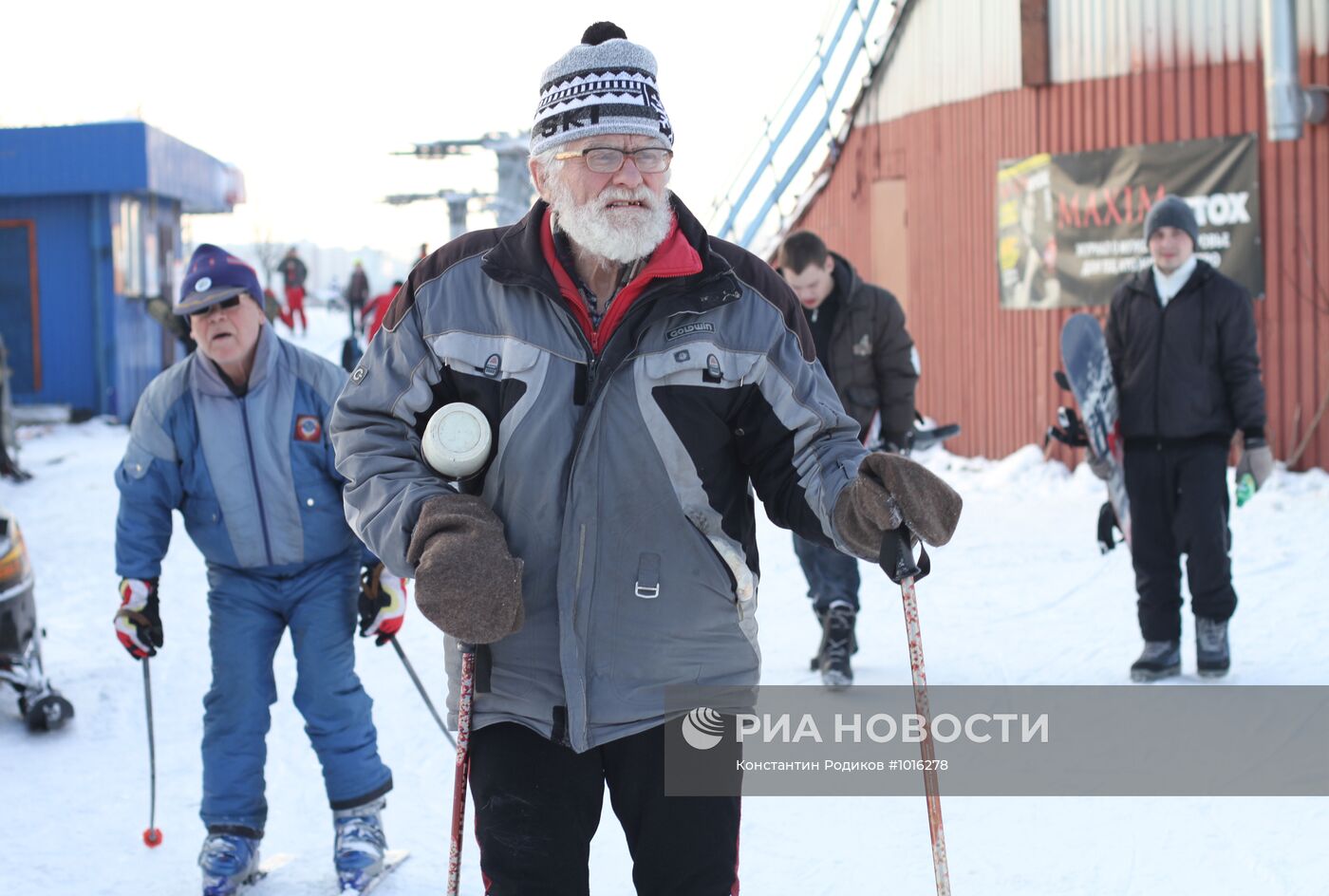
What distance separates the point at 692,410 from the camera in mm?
2639

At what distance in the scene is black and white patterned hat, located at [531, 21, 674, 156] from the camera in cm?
272

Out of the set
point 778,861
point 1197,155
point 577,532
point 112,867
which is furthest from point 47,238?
point 577,532

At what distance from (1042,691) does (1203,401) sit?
142cm

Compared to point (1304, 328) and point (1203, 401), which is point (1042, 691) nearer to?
point (1203, 401)

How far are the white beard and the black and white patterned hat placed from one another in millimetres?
135

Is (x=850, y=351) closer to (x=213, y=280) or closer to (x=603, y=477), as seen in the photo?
(x=213, y=280)

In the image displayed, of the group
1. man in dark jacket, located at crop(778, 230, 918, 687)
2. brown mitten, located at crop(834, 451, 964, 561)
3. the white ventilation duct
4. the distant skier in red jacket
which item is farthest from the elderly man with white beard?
the white ventilation duct

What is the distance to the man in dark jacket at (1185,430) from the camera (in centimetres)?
601

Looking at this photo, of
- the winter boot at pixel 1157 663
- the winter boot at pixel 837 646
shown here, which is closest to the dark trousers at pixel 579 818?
the winter boot at pixel 837 646

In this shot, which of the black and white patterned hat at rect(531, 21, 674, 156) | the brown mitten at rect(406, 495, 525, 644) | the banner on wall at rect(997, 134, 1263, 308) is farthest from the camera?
the banner on wall at rect(997, 134, 1263, 308)

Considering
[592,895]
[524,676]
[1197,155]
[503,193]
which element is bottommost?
[592,895]

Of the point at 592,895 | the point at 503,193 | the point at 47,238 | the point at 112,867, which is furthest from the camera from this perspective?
the point at 503,193

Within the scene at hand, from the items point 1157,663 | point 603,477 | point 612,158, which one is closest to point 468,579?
point 603,477

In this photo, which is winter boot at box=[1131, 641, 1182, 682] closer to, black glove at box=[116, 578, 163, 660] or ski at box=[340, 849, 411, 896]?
ski at box=[340, 849, 411, 896]
